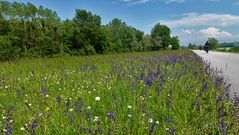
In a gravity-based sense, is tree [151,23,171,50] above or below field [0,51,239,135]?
above

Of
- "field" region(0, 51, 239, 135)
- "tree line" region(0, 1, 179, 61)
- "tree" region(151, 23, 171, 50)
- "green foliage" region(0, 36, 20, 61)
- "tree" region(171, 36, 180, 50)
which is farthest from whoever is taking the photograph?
"tree" region(171, 36, 180, 50)

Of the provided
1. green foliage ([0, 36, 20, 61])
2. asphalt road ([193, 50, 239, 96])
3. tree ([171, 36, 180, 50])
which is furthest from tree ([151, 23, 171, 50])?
asphalt road ([193, 50, 239, 96])

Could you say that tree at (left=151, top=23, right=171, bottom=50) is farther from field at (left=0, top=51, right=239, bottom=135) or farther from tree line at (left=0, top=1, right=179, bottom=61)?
field at (left=0, top=51, right=239, bottom=135)

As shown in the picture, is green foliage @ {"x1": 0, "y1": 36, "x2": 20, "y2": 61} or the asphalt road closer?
the asphalt road

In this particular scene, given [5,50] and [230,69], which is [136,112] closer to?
[230,69]

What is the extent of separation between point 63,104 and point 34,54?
44.0 metres

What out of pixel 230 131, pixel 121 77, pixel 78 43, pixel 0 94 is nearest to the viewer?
pixel 230 131

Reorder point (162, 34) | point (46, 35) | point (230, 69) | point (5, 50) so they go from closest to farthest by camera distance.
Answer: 1. point (230, 69)
2. point (5, 50)
3. point (46, 35)
4. point (162, 34)

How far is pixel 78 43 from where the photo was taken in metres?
52.5

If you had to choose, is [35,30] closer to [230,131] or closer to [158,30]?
[230,131]

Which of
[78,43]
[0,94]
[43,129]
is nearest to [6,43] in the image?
[78,43]

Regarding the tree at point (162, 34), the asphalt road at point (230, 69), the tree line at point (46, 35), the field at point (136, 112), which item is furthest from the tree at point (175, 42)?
the field at point (136, 112)

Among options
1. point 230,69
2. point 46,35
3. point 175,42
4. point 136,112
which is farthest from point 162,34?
point 136,112

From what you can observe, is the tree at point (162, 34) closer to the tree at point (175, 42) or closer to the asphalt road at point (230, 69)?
the tree at point (175, 42)
